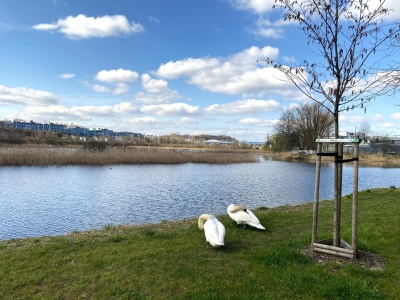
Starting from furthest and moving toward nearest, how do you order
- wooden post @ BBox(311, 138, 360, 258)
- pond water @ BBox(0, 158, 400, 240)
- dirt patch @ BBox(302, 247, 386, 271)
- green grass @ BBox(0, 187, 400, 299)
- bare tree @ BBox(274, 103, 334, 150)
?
bare tree @ BBox(274, 103, 334, 150) < pond water @ BBox(0, 158, 400, 240) < wooden post @ BBox(311, 138, 360, 258) < dirt patch @ BBox(302, 247, 386, 271) < green grass @ BBox(0, 187, 400, 299)

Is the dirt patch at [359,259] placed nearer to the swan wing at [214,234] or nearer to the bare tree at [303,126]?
the swan wing at [214,234]

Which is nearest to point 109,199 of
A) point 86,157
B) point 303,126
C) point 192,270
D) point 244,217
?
point 244,217

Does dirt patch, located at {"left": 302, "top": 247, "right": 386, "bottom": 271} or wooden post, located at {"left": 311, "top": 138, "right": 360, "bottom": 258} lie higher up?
wooden post, located at {"left": 311, "top": 138, "right": 360, "bottom": 258}

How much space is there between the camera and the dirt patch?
465 cm

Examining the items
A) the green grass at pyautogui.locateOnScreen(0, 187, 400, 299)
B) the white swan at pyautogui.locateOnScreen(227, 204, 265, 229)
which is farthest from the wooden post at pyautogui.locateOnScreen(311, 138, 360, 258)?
the white swan at pyautogui.locateOnScreen(227, 204, 265, 229)

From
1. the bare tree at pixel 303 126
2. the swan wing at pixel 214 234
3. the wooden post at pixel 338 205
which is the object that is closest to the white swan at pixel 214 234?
the swan wing at pixel 214 234

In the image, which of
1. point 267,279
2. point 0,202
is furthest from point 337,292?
point 0,202

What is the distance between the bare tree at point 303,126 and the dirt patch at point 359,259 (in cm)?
5527

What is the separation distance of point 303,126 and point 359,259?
63.8 metres

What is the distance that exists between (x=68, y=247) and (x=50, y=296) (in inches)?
84.9

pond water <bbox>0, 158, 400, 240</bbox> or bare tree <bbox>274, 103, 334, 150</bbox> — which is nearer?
pond water <bbox>0, 158, 400, 240</bbox>

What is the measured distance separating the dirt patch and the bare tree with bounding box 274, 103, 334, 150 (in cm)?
5527

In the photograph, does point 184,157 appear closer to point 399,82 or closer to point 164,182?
A: point 164,182

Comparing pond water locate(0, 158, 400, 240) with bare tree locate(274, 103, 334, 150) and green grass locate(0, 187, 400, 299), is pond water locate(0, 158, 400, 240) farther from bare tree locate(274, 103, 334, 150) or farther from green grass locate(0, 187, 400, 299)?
bare tree locate(274, 103, 334, 150)
